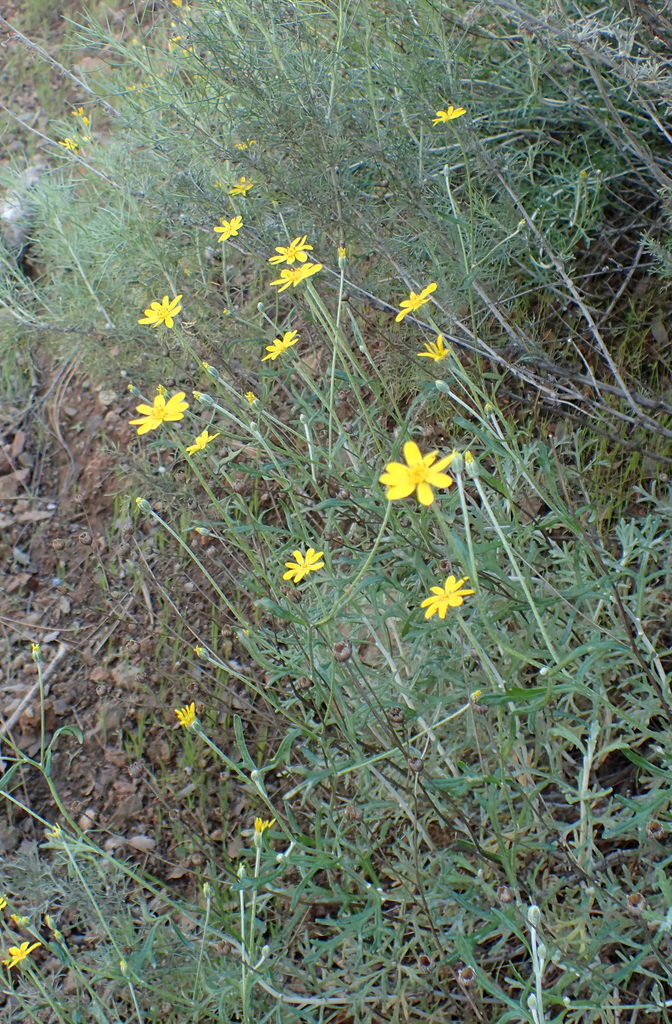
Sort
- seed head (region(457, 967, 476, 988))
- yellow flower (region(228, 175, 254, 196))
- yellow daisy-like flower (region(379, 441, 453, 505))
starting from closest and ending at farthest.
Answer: yellow daisy-like flower (region(379, 441, 453, 505)) → seed head (region(457, 967, 476, 988)) → yellow flower (region(228, 175, 254, 196))

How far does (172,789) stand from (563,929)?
1.12 metres

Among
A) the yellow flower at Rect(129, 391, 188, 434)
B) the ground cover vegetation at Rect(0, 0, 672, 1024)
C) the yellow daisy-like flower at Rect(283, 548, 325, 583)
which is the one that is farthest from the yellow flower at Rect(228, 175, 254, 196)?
the yellow daisy-like flower at Rect(283, 548, 325, 583)

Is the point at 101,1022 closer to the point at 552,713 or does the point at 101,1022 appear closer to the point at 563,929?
the point at 563,929

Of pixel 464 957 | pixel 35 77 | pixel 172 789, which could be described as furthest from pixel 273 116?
pixel 35 77

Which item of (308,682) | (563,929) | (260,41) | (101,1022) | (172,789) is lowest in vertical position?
(172,789)

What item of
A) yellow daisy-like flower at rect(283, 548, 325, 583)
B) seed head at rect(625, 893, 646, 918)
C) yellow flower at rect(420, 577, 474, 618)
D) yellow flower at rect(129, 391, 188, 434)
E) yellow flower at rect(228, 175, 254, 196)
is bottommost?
seed head at rect(625, 893, 646, 918)

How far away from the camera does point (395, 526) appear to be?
166cm

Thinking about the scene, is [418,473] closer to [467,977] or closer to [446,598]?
[446,598]

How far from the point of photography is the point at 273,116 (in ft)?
7.15

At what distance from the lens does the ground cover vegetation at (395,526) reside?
4.92ft

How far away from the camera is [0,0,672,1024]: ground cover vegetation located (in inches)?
59.1

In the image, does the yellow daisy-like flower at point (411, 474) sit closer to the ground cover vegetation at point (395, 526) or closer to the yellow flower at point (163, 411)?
the ground cover vegetation at point (395, 526)

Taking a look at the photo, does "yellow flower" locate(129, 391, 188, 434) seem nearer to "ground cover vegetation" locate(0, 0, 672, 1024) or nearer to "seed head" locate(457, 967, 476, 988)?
"ground cover vegetation" locate(0, 0, 672, 1024)

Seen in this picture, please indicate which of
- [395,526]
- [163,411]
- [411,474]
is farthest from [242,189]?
[411,474]
